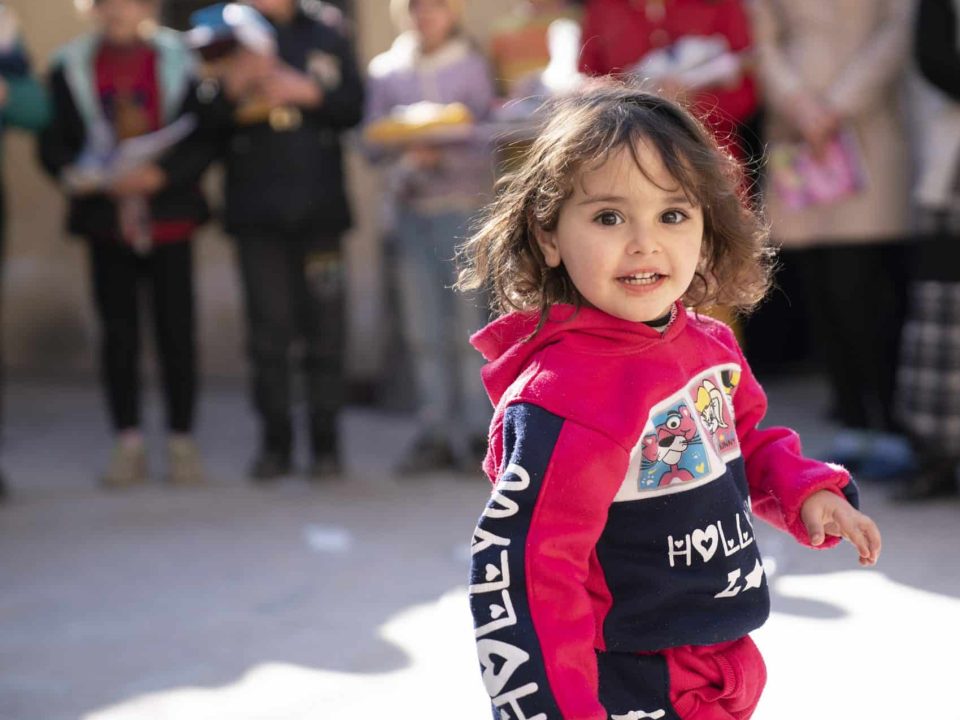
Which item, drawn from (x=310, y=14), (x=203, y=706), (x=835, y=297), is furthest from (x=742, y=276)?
→ (x=310, y=14)

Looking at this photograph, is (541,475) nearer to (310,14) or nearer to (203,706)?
(203,706)

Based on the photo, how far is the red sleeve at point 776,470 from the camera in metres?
1.82

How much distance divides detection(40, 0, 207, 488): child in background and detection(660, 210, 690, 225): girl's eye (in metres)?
3.31

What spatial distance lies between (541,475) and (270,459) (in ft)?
11.4

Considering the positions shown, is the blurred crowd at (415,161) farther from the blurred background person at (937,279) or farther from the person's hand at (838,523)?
the person's hand at (838,523)

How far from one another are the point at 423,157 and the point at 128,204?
1.09 meters

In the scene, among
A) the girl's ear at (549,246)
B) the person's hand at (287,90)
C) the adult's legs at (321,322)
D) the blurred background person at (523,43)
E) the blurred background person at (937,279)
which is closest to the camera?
the girl's ear at (549,246)

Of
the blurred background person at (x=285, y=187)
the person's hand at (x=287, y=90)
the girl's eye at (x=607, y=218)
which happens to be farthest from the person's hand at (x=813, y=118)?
the girl's eye at (x=607, y=218)

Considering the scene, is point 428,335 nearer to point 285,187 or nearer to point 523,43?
point 285,187

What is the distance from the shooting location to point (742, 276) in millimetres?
1992

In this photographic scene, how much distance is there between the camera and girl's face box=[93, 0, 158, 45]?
15.6 ft

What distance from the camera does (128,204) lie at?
471 cm

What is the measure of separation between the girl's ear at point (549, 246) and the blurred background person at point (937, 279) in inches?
101

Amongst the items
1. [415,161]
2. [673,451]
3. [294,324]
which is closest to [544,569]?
[673,451]
